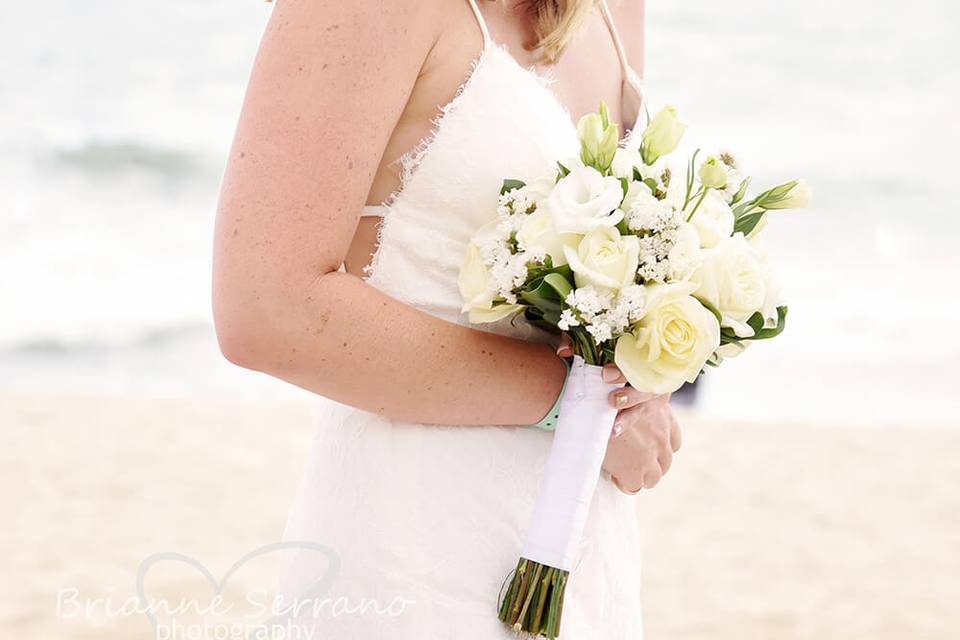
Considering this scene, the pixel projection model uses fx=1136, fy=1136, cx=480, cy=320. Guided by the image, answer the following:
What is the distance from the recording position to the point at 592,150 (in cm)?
137

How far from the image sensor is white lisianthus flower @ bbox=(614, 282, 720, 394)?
51.6 inches

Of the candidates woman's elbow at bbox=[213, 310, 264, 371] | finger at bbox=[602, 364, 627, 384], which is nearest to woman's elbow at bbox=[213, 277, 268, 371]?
woman's elbow at bbox=[213, 310, 264, 371]

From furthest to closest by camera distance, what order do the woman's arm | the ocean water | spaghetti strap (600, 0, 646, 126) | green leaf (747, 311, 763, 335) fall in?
the ocean water, spaghetti strap (600, 0, 646, 126), green leaf (747, 311, 763, 335), the woman's arm

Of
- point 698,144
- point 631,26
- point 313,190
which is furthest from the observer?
point 698,144

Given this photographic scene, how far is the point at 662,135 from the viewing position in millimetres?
1384

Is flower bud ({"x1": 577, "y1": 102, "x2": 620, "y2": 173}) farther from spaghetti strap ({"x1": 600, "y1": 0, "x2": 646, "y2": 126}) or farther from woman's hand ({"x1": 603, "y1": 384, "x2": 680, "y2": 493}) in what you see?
spaghetti strap ({"x1": 600, "y1": 0, "x2": 646, "y2": 126})

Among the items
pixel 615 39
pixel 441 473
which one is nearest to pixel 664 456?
pixel 441 473

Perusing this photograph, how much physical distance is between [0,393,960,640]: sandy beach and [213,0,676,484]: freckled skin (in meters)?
3.44

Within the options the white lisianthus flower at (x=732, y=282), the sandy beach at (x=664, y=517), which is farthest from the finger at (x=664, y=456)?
the sandy beach at (x=664, y=517)

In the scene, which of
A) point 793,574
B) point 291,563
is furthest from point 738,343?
point 793,574

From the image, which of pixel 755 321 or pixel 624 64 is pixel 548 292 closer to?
pixel 755 321

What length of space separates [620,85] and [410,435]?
0.73 meters

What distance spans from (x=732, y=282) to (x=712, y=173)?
0.14 meters

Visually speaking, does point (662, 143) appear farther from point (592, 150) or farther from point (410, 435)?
point (410, 435)
